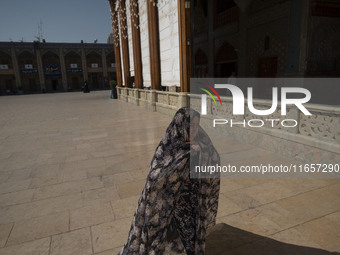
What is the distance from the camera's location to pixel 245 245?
2.45 m

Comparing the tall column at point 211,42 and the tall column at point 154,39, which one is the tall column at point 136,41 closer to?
the tall column at point 154,39

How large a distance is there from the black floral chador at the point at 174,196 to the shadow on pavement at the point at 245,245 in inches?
16.5

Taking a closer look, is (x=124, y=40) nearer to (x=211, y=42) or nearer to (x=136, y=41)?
(x=136, y=41)

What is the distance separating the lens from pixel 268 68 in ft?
35.2

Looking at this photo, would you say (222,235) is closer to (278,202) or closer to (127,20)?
(278,202)

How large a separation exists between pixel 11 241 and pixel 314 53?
35.1 ft

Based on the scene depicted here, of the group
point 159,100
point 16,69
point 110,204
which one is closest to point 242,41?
point 159,100

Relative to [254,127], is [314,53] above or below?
above

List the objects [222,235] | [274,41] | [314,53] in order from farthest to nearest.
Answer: [274,41] → [314,53] → [222,235]

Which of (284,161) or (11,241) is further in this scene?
(284,161)

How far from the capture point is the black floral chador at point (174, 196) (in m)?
1.86

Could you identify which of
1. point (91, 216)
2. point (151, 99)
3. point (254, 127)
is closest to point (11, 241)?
point (91, 216)

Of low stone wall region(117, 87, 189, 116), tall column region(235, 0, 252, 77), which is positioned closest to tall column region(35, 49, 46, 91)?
low stone wall region(117, 87, 189, 116)

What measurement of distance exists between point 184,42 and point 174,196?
294 inches
